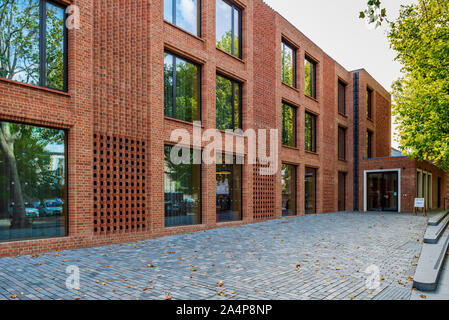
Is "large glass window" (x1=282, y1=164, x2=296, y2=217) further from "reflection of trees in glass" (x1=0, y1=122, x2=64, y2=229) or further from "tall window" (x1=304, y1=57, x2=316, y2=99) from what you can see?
"reflection of trees in glass" (x1=0, y1=122, x2=64, y2=229)

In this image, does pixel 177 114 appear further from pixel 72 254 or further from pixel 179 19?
pixel 72 254

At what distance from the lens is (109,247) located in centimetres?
882

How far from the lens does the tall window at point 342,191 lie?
981 inches

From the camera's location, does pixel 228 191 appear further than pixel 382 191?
No

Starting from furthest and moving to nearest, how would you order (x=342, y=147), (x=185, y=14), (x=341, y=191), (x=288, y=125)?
(x=342, y=147), (x=341, y=191), (x=288, y=125), (x=185, y=14)

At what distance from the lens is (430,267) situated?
6.20 meters

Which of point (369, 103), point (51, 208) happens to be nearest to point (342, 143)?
point (369, 103)

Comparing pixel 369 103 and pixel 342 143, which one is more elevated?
pixel 369 103

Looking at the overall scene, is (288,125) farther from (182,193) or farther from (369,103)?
(369,103)

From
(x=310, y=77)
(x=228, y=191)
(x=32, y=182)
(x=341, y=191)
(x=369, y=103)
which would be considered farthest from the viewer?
(x=369, y=103)

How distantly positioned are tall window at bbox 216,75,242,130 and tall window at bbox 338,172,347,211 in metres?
13.2

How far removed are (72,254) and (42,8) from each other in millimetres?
6231

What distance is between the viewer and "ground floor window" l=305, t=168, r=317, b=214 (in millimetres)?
20406

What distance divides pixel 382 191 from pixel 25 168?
2389 cm
